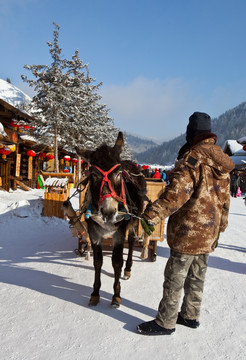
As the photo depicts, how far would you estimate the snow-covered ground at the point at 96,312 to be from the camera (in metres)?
2.46

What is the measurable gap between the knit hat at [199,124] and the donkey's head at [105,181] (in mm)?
1083

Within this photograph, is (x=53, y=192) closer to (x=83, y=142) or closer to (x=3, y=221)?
(x=3, y=221)

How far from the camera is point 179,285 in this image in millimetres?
2631

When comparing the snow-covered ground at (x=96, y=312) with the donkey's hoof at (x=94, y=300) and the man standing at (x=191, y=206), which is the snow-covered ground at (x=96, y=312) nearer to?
the donkey's hoof at (x=94, y=300)

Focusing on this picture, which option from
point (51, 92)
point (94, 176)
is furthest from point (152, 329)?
point (51, 92)

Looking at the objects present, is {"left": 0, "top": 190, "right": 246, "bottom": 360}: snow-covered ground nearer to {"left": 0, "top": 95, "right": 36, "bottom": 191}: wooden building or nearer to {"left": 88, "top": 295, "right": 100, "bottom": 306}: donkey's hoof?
{"left": 88, "top": 295, "right": 100, "bottom": 306}: donkey's hoof

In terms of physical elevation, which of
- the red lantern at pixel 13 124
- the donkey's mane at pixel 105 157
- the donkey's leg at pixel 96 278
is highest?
the red lantern at pixel 13 124

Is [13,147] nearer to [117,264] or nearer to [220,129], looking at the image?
[117,264]

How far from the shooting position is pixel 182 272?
2.61 m

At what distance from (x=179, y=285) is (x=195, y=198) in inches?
41.7

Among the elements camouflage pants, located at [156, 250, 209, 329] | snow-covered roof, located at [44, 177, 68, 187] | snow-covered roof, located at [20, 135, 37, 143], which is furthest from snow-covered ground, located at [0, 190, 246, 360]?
snow-covered roof, located at [20, 135, 37, 143]

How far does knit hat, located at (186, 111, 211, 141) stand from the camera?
257 centimetres

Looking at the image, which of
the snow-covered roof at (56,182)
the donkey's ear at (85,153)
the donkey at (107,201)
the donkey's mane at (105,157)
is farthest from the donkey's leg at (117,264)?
the snow-covered roof at (56,182)

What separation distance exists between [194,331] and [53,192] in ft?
23.8
